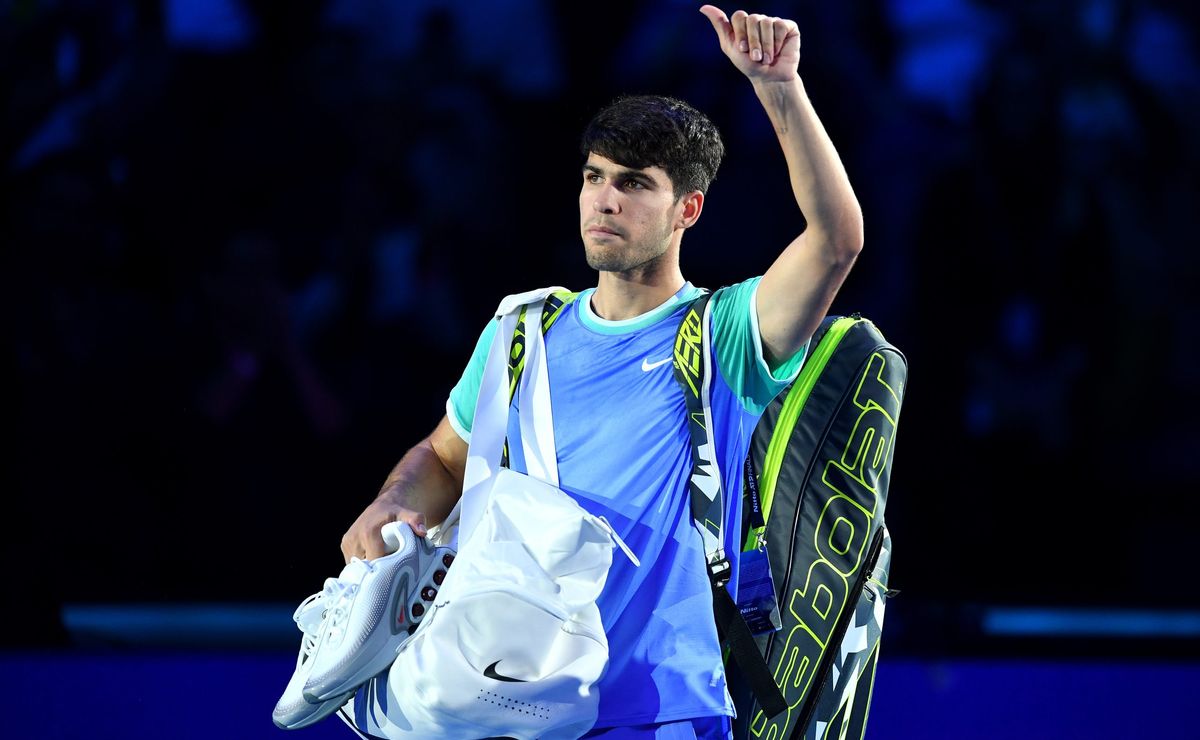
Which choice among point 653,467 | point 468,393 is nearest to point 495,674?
point 653,467

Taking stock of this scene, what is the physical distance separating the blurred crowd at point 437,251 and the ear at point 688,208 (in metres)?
2.07

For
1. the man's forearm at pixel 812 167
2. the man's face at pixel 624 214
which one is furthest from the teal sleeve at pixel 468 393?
the man's forearm at pixel 812 167

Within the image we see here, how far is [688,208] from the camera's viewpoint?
203cm

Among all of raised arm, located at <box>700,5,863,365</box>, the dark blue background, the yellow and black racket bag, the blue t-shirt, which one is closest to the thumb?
raised arm, located at <box>700,5,863,365</box>

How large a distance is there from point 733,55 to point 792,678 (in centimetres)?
109

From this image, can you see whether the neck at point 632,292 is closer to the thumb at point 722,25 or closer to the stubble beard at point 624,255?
the stubble beard at point 624,255

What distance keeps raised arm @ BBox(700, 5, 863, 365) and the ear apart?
0.29 meters

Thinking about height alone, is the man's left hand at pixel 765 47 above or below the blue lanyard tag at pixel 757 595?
above

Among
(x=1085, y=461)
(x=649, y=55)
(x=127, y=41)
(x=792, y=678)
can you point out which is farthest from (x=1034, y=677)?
(x=127, y=41)

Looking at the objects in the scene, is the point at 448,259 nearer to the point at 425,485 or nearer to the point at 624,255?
the point at 425,485

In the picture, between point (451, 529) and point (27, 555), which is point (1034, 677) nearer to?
point (451, 529)

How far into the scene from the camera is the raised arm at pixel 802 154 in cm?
169

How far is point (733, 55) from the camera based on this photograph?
1.71m

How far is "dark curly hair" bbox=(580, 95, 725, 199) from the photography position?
1943 mm
